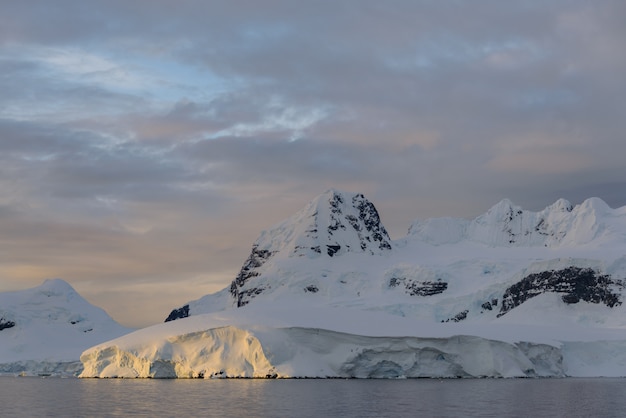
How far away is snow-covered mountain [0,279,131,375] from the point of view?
527 ft

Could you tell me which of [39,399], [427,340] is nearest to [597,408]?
[427,340]

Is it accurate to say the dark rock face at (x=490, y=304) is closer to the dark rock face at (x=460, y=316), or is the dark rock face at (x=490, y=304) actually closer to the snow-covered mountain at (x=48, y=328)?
the dark rock face at (x=460, y=316)

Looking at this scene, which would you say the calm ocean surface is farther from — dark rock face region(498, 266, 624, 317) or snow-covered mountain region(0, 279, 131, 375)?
dark rock face region(498, 266, 624, 317)

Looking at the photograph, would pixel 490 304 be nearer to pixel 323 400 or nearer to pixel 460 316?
pixel 460 316

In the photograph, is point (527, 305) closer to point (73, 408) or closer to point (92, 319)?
point (92, 319)

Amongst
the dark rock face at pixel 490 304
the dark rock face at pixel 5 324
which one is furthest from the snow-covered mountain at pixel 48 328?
the dark rock face at pixel 490 304

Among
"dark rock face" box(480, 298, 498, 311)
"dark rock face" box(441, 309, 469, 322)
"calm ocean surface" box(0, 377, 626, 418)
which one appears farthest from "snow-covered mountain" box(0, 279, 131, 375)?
"calm ocean surface" box(0, 377, 626, 418)

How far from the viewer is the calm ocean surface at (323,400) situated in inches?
2256

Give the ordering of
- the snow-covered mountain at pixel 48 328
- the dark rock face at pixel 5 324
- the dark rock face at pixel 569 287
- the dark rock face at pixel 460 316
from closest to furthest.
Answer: the snow-covered mountain at pixel 48 328 < the dark rock face at pixel 569 287 < the dark rock face at pixel 5 324 < the dark rock face at pixel 460 316

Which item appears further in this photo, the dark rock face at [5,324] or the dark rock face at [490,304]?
the dark rock face at [490,304]

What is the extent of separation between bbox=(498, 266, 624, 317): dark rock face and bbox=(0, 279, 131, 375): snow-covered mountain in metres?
82.8

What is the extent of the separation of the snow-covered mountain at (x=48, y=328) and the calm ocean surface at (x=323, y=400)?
78475 mm

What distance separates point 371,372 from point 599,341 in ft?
142

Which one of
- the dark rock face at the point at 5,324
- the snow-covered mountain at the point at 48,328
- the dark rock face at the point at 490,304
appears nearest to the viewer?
the snow-covered mountain at the point at 48,328
